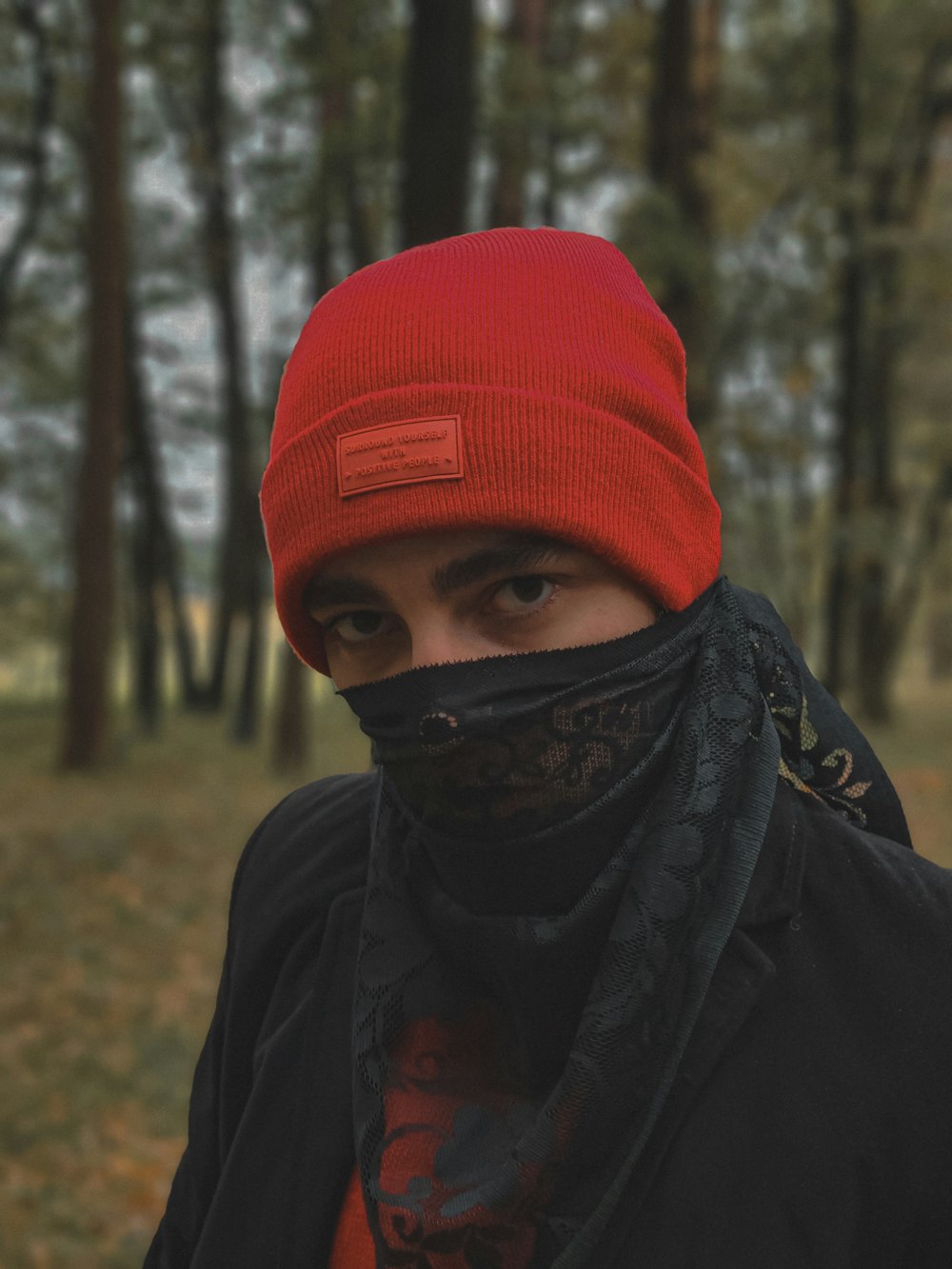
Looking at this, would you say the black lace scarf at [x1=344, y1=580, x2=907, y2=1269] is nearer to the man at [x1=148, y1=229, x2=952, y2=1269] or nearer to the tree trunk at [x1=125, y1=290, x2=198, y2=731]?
the man at [x1=148, y1=229, x2=952, y2=1269]

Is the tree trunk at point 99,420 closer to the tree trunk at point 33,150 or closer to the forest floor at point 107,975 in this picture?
the forest floor at point 107,975

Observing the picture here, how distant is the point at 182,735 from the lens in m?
16.9

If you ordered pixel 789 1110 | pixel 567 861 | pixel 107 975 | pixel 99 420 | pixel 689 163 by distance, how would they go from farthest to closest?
pixel 99 420, pixel 689 163, pixel 107 975, pixel 567 861, pixel 789 1110

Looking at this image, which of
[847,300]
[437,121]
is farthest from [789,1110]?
Answer: [847,300]

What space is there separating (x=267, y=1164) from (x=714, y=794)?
88cm

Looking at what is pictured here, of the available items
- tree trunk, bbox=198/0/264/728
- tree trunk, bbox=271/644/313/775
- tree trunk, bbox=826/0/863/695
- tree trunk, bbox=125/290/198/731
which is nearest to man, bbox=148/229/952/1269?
tree trunk, bbox=271/644/313/775

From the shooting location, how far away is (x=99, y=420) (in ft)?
38.8

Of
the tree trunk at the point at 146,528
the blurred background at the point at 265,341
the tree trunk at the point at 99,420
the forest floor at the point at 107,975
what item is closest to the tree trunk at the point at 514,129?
the blurred background at the point at 265,341

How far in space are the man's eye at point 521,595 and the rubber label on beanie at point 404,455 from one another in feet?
0.54

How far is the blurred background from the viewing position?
20.4 feet

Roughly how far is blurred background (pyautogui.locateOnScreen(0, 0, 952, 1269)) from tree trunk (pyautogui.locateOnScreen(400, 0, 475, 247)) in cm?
2

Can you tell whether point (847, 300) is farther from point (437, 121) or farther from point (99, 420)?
point (437, 121)

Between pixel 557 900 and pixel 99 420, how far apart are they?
36.9 feet

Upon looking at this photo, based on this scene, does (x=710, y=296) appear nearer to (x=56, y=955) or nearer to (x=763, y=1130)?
(x=56, y=955)
